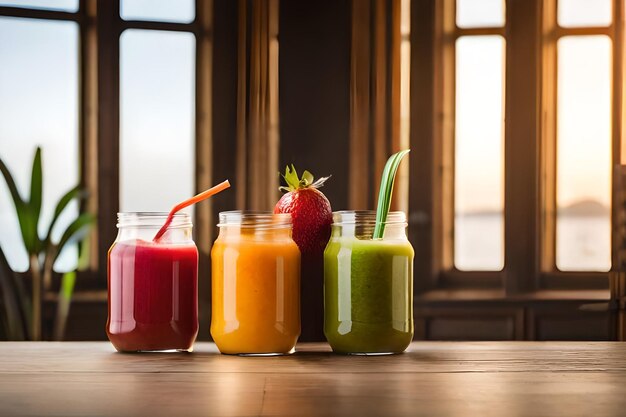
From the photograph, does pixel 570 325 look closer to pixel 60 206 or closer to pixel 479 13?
pixel 479 13

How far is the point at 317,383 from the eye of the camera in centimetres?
77

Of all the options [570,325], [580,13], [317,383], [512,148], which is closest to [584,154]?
[512,148]

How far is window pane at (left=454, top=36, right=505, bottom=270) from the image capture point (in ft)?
10.0

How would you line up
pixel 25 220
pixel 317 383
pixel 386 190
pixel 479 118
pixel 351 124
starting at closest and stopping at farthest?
pixel 317 383
pixel 386 190
pixel 25 220
pixel 351 124
pixel 479 118

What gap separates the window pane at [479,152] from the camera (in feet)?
10.0

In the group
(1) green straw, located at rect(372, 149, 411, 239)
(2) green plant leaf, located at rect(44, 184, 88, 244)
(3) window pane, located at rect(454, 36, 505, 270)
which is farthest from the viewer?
(3) window pane, located at rect(454, 36, 505, 270)

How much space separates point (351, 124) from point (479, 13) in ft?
2.30

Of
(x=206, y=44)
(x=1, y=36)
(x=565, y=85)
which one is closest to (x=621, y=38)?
(x=565, y=85)

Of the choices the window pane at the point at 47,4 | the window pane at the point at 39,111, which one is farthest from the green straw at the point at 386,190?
the window pane at the point at 47,4

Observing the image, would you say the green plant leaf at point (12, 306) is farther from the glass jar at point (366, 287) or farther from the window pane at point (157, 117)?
the glass jar at point (366, 287)

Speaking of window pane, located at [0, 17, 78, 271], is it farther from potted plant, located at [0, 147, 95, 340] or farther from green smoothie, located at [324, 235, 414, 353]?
green smoothie, located at [324, 235, 414, 353]

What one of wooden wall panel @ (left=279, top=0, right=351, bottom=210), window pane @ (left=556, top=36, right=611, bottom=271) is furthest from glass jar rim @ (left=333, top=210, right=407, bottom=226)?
window pane @ (left=556, top=36, right=611, bottom=271)

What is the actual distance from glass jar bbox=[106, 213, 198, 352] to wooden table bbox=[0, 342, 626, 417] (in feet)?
0.09

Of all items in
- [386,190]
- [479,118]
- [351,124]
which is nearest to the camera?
[386,190]
